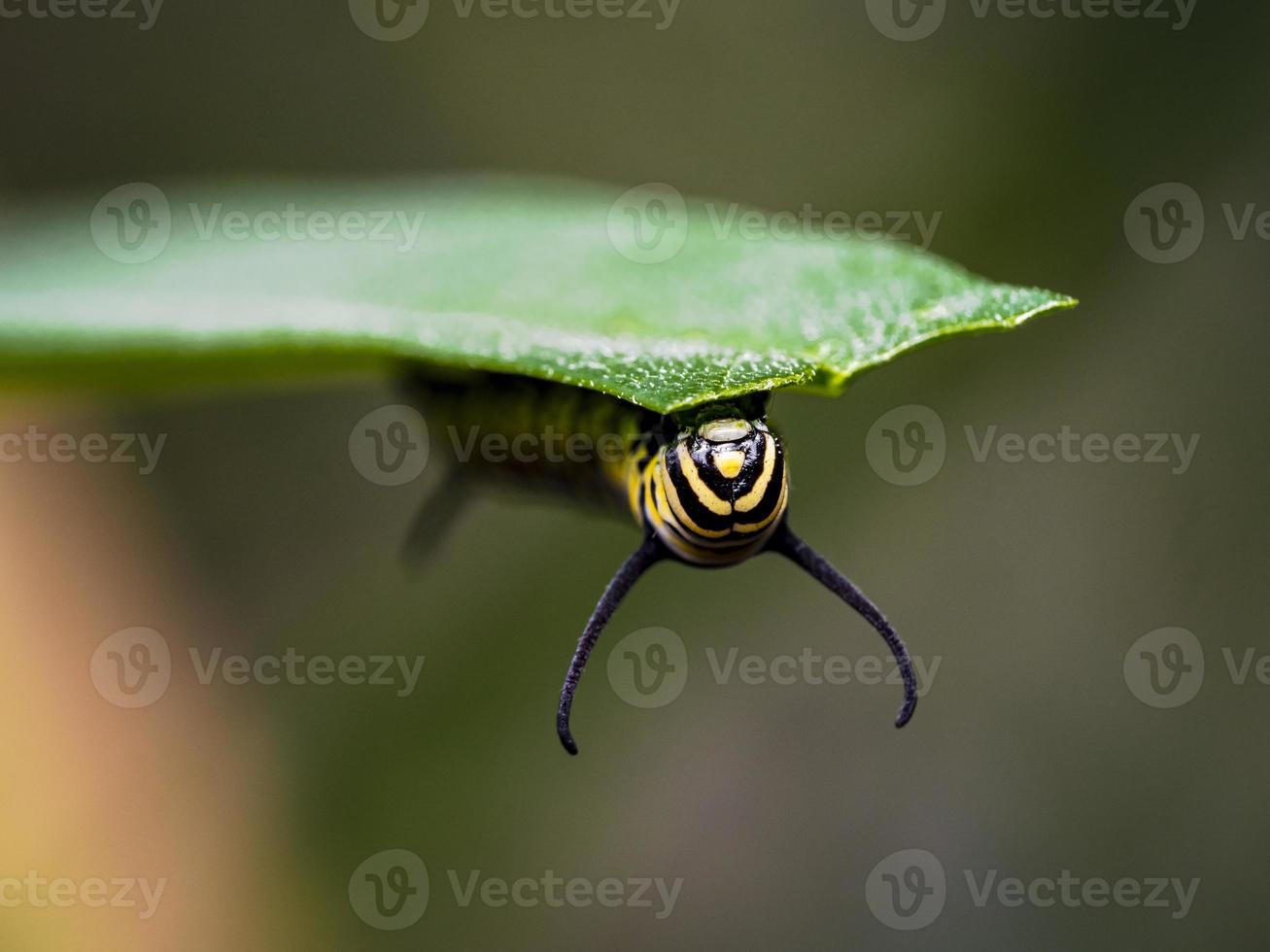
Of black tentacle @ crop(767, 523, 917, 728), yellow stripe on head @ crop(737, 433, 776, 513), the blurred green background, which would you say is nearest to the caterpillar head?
yellow stripe on head @ crop(737, 433, 776, 513)

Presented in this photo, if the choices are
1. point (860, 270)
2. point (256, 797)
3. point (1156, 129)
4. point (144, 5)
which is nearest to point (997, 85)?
point (1156, 129)

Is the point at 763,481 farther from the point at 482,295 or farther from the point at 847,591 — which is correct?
the point at 482,295

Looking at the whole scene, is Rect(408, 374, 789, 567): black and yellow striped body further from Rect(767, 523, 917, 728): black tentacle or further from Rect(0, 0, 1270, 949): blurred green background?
Rect(0, 0, 1270, 949): blurred green background

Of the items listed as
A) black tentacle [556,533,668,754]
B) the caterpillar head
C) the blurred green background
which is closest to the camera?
the caterpillar head

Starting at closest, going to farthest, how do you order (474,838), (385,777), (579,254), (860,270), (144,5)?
1. (860,270)
2. (579,254)
3. (385,777)
4. (474,838)
5. (144,5)

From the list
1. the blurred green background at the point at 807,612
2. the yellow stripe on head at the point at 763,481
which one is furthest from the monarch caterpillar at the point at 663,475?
the blurred green background at the point at 807,612

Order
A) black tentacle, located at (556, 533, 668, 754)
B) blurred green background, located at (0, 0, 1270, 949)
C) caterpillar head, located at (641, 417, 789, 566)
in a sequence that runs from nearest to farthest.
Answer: caterpillar head, located at (641, 417, 789, 566) < black tentacle, located at (556, 533, 668, 754) < blurred green background, located at (0, 0, 1270, 949)

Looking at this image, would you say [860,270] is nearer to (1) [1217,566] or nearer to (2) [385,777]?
(2) [385,777]

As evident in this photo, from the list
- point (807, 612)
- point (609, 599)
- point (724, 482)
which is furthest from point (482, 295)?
point (807, 612)
